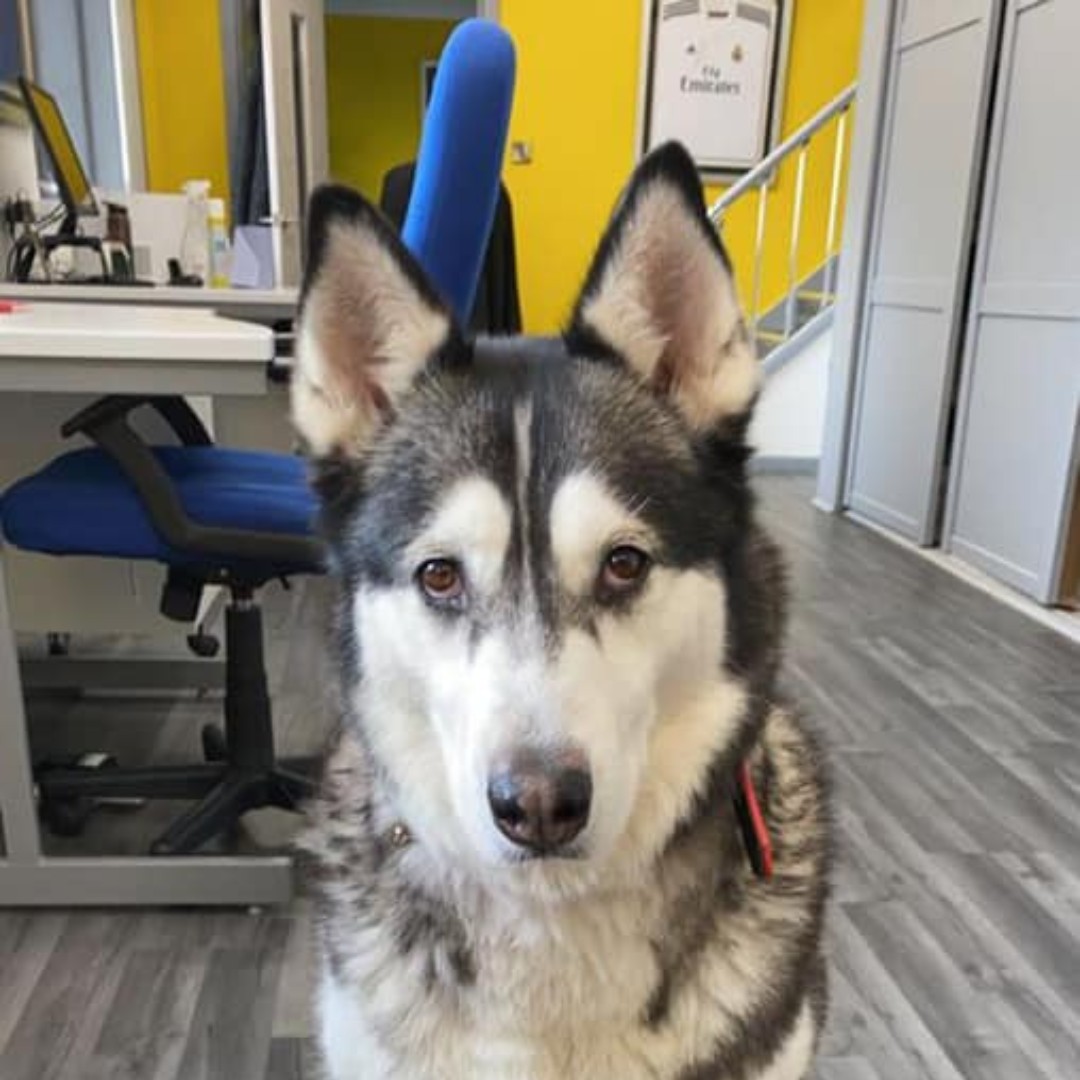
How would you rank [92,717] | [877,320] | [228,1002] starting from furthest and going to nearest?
[877,320] → [92,717] → [228,1002]

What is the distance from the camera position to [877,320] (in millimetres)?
4676

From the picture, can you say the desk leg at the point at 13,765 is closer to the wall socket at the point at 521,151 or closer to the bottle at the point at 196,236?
the bottle at the point at 196,236

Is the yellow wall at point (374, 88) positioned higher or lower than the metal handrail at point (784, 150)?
higher

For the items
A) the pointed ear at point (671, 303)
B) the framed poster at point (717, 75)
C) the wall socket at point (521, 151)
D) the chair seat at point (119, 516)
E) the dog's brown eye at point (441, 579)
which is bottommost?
the chair seat at point (119, 516)

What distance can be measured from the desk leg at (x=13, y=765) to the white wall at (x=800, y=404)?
4.65m

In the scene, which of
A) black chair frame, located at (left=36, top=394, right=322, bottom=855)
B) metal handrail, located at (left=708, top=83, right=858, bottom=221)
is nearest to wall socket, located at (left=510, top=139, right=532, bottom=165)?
metal handrail, located at (left=708, top=83, right=858, bottom=221)

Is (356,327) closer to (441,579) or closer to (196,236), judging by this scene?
(441,579)

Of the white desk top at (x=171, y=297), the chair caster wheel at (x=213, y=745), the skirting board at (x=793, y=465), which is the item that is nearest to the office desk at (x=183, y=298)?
the white desk top at (x=171, y=297)

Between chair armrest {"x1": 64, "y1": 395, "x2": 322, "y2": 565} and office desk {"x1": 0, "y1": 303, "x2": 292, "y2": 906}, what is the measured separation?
72 mm

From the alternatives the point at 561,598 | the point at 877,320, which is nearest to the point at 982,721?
the point at 561,598

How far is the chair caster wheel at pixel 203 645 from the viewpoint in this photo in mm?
2549

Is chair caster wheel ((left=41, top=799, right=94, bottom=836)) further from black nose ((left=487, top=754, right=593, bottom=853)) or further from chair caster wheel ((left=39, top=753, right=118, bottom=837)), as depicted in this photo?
black nose ((left=487, top=754, right=593, bottom=853))

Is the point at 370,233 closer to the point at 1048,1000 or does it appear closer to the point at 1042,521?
the point at 1048,1000

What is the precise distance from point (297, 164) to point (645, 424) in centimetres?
372
